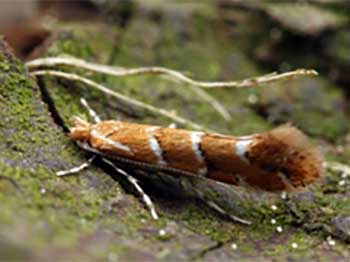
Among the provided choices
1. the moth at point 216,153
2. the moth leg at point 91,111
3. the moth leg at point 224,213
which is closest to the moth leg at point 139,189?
the moth at point 216,153

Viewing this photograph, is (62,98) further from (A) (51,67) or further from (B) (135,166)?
(B) (135,166)

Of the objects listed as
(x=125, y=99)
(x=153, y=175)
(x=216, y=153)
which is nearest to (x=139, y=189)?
(x=153, y=175)

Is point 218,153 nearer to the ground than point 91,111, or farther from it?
nearer to the ground

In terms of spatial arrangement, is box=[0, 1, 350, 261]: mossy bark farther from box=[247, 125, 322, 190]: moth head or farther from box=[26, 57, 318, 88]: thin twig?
box=[247, 125, 322, 190]: moth head

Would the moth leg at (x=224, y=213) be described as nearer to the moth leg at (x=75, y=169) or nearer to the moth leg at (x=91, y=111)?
the moth leg at (x=75, y=169)

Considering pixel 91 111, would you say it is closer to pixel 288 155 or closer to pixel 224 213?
pixel 224 213

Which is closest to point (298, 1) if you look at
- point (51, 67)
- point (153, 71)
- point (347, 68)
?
point (347, 68)

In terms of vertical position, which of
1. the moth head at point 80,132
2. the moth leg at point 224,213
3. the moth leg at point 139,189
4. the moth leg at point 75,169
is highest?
the moth head at point 80,132
